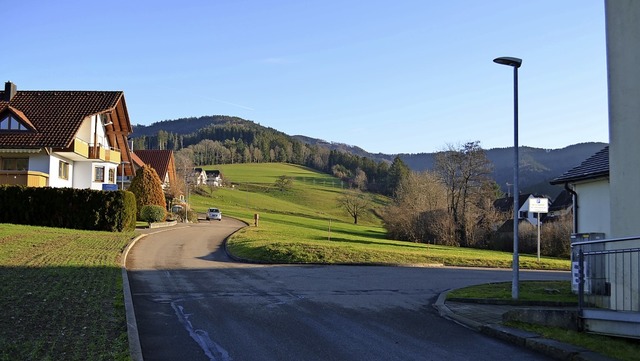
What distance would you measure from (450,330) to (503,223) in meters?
51.4

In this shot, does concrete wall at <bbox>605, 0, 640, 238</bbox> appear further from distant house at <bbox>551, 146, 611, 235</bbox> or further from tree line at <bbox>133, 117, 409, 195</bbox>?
tree line at <bbox>133, 117, 409, 195</bbox>

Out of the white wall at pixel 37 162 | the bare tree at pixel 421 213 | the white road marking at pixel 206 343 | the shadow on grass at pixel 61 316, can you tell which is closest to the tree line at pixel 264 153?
the bare tree at pixel 421 213

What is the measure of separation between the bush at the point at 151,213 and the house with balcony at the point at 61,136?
297 centimetres

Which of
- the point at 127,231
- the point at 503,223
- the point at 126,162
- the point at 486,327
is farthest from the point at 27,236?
the point at 503,223

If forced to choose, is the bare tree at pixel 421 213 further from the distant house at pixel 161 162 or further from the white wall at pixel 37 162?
the white wall at pixel 37 162

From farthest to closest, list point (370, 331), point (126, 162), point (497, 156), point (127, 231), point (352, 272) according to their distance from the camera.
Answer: point (497, 156), point (126, 162), point (127, 231), point (352, 272), point (370, 331)

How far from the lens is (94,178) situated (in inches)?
1667

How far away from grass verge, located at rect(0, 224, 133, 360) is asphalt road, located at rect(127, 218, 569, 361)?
648 millimetres

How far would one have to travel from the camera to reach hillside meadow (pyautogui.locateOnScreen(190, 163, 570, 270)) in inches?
941

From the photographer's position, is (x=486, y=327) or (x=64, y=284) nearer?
(x=486, y=327)

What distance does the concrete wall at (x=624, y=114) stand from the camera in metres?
9.38

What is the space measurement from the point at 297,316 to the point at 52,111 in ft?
112

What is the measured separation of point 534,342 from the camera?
8250 mm

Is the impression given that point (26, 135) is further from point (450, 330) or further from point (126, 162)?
point (450, 330)
